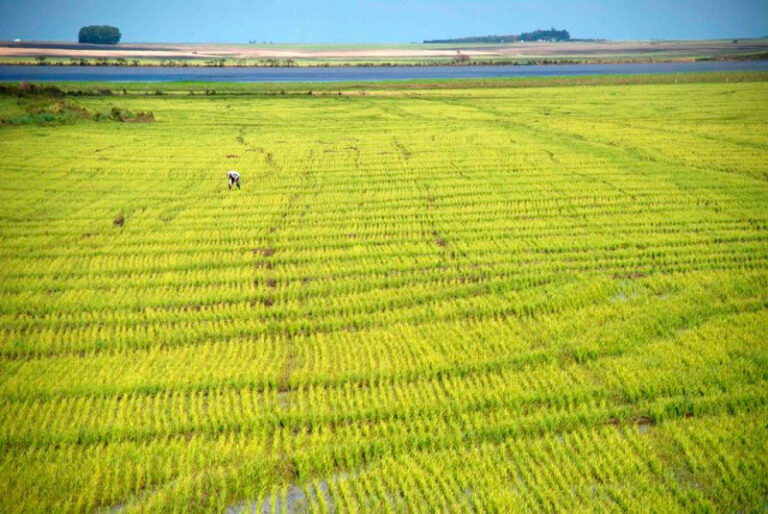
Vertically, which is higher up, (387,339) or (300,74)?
(300,74)

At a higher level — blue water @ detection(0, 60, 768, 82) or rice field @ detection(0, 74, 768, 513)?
blue water @ detection(0, 60, 768, 82)

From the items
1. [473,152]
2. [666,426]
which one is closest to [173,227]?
[666,426]

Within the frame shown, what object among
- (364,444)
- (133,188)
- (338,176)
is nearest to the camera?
(364,444)

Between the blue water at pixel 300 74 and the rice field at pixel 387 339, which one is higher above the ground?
the blue water at pixel 300 74

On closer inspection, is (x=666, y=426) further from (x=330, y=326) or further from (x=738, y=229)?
(x=738, y=229)

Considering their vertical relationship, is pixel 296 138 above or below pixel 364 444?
above

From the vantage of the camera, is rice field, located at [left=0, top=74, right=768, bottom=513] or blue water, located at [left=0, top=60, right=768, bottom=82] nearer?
rice field, located at [left=0, top=74, right=768, bottom=513]

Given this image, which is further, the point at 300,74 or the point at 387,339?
the point at 300,74

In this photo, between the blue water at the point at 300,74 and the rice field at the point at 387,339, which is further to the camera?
the blue water at the point at 300,74
